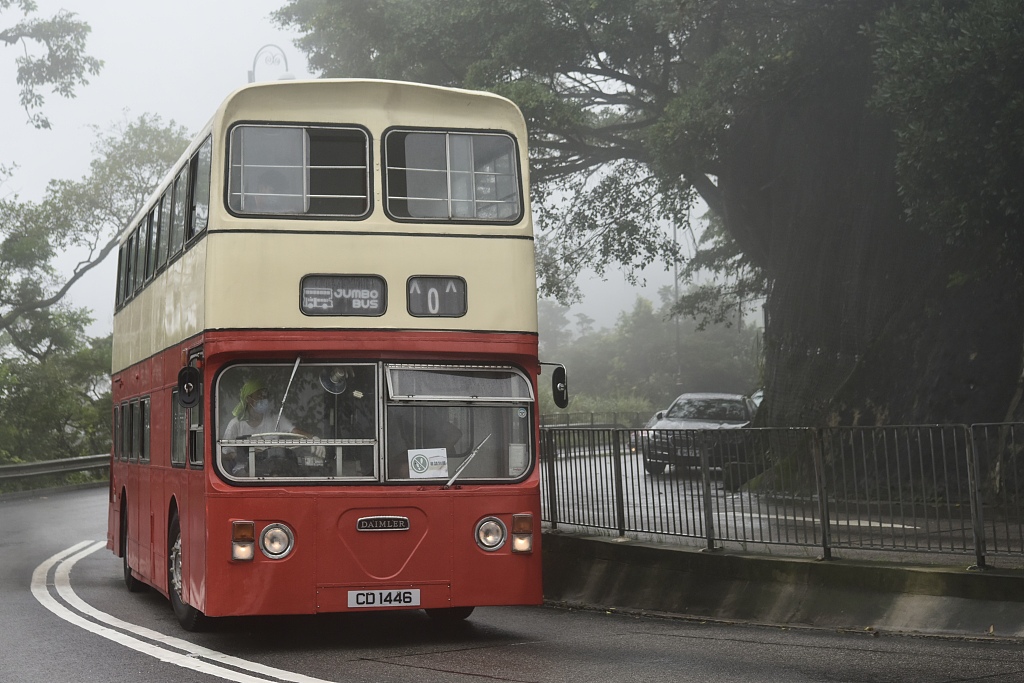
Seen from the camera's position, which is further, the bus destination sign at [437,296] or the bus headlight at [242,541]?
the bus destination sign at [437,296]

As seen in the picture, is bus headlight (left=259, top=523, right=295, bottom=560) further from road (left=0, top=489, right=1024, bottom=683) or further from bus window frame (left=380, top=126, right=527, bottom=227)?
bus window frame (left=380, top=126, right=527, bottom=227)

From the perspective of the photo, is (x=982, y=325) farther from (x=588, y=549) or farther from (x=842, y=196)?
(x=588, y=549)

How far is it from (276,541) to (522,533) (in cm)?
181

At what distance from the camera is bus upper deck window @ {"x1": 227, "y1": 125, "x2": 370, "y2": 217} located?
10008 mm

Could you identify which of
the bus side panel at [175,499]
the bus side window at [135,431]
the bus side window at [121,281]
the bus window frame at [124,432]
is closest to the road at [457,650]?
the bus side panel at [175,499]

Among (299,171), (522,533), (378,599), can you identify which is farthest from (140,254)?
(522,533)

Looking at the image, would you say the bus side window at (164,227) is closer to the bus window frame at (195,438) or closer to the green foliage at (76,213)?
the bus window frame at (195,438)

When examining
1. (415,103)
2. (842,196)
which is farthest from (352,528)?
(842,196)

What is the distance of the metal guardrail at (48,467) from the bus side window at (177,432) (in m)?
18.9

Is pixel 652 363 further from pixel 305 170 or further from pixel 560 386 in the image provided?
pixel 305 170

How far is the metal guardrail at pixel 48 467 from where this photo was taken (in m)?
30.0

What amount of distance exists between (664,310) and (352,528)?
321ft

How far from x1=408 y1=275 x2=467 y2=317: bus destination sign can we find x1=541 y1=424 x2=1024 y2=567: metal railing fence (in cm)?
→ 285

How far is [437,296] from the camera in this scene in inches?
401
